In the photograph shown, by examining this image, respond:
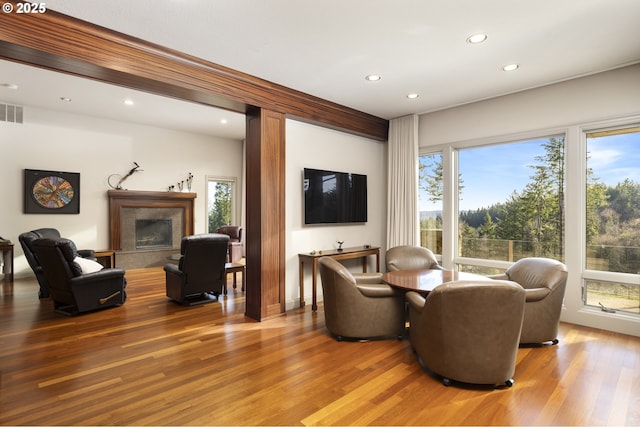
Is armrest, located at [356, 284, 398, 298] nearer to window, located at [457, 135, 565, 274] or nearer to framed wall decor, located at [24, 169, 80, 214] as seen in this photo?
window, located at [457, 135, 565, 274]

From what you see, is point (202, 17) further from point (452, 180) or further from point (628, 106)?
point (628, 106)

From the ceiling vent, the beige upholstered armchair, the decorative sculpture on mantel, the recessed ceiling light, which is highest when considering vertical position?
the ceiling vent

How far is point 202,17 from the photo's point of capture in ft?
8.82

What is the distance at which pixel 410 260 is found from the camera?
451 centimetres

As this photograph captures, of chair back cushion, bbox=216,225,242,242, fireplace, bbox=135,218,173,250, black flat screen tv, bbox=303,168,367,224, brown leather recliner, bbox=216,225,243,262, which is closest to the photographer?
black flat screen tv, bbox=303,168,367,224

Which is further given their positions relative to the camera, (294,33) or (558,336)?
(558,336)

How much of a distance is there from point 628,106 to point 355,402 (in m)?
4.03

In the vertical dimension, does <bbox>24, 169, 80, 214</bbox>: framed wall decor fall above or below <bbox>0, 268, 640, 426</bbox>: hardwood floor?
above

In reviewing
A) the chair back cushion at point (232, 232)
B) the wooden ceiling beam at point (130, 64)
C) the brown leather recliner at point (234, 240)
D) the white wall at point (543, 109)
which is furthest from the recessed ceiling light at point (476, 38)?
the chair back cushion at point (232, 232)

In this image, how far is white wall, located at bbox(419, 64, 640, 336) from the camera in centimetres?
366

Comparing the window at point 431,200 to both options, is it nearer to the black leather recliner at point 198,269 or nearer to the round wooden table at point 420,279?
the round wooden table at point 420,279

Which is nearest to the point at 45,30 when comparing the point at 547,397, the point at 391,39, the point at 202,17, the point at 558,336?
the point at 202,17

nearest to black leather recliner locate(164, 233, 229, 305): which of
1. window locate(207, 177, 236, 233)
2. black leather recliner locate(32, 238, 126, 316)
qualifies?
black leather recliner locate(32, 238, 126, 316)

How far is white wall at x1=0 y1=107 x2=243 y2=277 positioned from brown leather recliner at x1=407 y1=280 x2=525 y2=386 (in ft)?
22.1
